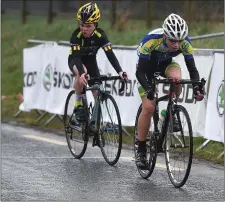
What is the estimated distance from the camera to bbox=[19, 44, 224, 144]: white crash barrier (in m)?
12.2

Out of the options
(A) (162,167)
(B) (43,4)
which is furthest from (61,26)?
(A) (162,167)

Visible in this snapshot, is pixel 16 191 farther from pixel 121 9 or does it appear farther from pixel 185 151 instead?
pixel 121 9

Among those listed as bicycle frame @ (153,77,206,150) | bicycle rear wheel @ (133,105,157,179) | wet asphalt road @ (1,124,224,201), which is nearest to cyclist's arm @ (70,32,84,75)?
wet asphalt road @ (1,124,224,201)

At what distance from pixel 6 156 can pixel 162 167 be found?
86.0 inches

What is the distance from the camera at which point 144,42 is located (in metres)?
9.18

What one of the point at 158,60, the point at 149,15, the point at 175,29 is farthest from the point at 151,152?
the point at 149,15

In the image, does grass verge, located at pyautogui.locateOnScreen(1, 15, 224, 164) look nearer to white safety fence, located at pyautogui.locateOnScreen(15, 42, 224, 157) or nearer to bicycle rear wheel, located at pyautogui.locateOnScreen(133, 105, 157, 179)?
white safety fence, located at pyautogui.locateOnScreen(15, 42, 224, 157)

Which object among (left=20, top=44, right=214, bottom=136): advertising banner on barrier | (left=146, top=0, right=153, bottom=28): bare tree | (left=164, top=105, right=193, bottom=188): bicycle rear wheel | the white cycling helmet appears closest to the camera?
the white cycling helmet

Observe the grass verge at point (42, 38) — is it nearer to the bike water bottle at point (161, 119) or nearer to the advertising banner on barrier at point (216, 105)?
the advertising banner on barrier at point (216, 105)

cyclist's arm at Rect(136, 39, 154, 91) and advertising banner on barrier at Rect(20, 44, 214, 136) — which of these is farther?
advertising banner on barrier at Rect(20, 44, 214, 136)

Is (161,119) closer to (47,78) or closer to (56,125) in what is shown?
(56,125)

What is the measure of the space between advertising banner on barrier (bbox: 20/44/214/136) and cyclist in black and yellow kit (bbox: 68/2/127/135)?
1043 mm

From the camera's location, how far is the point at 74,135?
38.2 feet

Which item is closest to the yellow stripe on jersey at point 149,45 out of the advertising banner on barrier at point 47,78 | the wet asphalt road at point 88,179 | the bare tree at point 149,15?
the wet asphalt road at point 88,179
